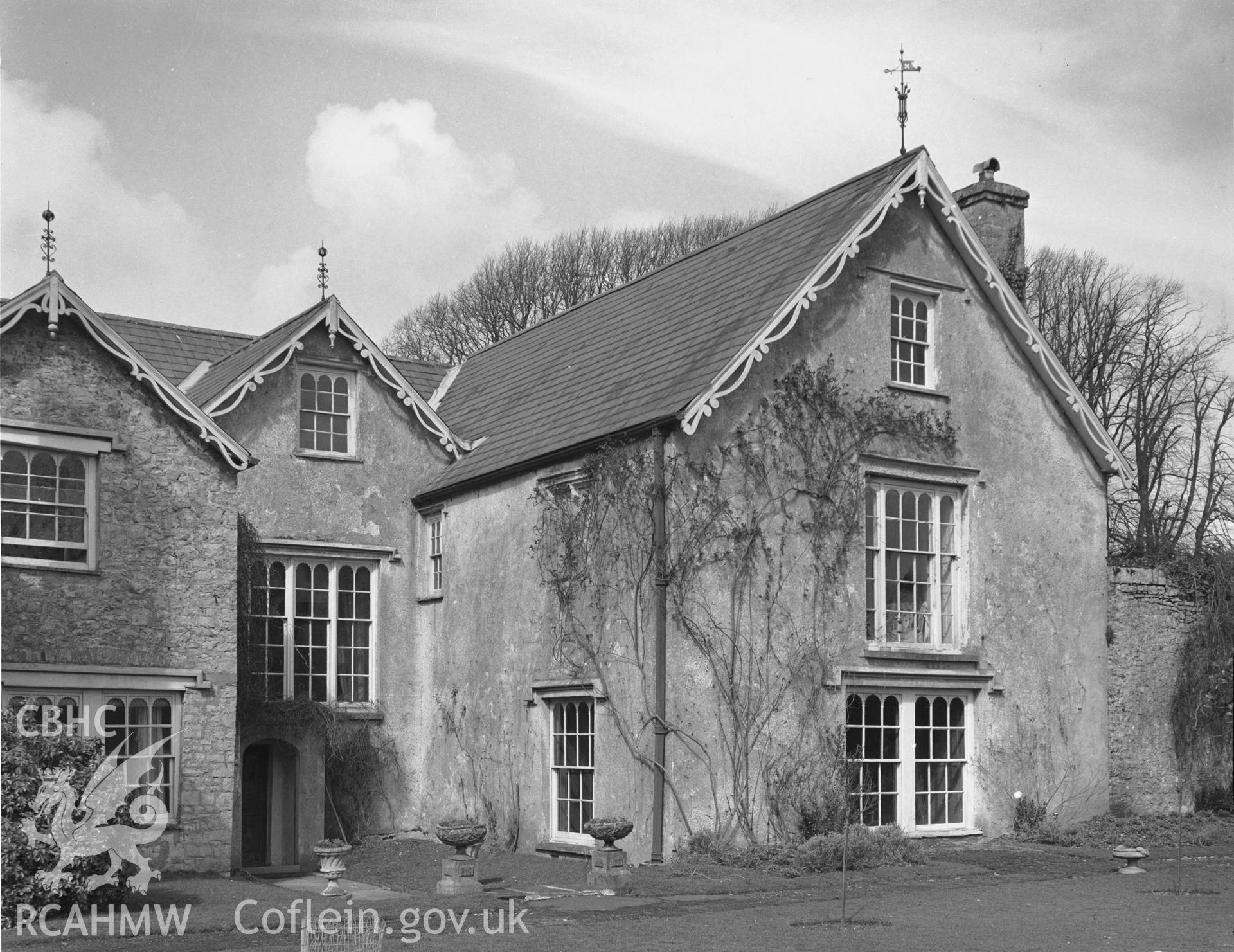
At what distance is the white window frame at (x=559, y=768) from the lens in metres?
20.5

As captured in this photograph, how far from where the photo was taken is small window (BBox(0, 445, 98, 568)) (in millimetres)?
18625

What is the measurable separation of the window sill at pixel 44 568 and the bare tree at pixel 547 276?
30.2m

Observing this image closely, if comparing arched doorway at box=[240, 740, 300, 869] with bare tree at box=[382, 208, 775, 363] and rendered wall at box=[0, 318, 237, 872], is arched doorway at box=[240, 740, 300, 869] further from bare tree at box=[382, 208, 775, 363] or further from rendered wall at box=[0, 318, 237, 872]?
bare tree at box=[382, 208, 775, 363]

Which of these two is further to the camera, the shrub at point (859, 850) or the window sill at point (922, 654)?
the window sill at point (922, 654)

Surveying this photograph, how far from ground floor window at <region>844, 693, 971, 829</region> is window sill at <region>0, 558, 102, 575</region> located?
10.2m

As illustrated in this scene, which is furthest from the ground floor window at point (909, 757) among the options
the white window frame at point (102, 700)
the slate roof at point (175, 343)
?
the slate roof at point (175, 343)

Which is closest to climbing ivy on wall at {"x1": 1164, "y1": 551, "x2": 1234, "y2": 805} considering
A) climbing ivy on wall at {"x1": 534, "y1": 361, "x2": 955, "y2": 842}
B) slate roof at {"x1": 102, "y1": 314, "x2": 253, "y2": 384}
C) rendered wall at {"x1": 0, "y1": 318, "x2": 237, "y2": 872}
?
climbing ivy on wall at {"x1": 534, "y1": 361, "x2": 955, "y2": 842}

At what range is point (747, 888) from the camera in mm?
17016

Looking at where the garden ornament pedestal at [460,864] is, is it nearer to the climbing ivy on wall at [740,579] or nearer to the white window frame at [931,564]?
the climbing ivy on wall at [740,579]

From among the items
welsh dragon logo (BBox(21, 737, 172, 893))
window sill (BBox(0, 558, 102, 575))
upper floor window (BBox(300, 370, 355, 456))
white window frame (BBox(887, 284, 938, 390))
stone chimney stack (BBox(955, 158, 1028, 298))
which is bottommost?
welsh dragon logo (BBox(21, 737, 172, 893))

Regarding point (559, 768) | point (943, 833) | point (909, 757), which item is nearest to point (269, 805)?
point (559, 768)

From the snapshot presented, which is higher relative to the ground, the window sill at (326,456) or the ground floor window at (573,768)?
the window sill at (326,456)

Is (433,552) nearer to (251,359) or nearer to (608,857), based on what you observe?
(251,359)

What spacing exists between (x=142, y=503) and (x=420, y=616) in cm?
606
